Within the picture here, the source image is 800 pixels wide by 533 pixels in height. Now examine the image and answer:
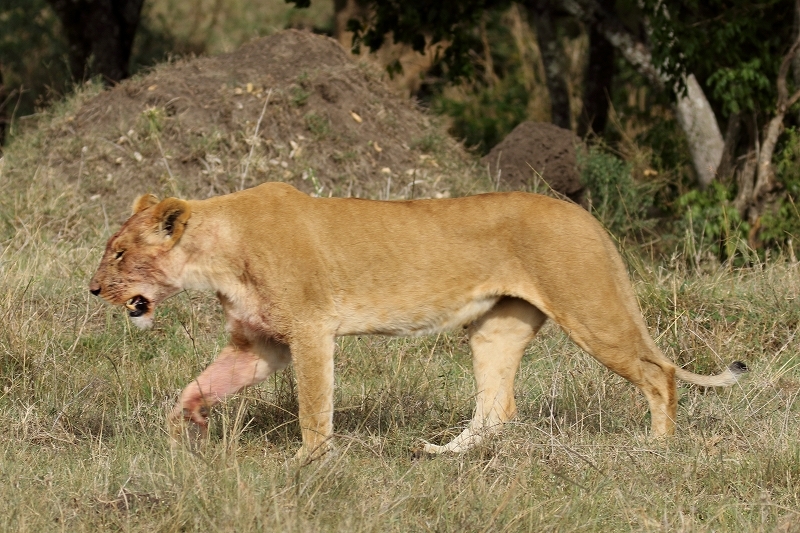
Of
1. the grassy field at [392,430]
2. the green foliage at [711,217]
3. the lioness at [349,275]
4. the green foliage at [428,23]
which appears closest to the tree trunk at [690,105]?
the green foliage at [711,217]

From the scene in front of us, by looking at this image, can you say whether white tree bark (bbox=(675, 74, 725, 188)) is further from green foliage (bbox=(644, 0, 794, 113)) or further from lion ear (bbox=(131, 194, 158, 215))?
lion ear (bbox=(131, 194, 158, 215))

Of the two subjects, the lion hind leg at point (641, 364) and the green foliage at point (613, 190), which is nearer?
the lion hind leg at point (641, 364)

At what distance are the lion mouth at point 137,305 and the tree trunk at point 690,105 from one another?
6350 millimetres

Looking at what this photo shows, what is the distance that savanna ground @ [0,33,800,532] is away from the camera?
4.38 metres

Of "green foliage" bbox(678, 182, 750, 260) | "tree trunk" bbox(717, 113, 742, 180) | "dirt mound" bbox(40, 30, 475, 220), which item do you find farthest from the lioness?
"tree trunk" bbox(717, 113, 742, 180)

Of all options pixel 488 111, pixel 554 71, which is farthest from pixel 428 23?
pixel 488 111

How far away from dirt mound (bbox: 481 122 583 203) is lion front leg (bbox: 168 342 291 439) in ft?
15.9

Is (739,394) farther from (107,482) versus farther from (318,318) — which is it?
(107,482)

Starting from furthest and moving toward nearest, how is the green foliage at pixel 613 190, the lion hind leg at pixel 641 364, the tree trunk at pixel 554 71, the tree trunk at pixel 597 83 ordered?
1. the tree trunk at pixel 597 83
2. the tree trunk at pixel 554 71
3. the green foliage at pixel 613 190
4. the lion hind leg at pixel 641 364

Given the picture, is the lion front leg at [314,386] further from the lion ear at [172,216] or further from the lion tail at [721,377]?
the lion tail at [721,377]

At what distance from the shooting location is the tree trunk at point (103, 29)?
12.8 m

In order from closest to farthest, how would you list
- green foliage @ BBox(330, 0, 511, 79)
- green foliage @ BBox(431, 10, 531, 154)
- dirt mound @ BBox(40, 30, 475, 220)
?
dirt mound @ BBox(40, 30, 475, 220), green foliage @ BBox(330, 0, 511, 79), green foliage @ BBox(431, 10, 531, 154)

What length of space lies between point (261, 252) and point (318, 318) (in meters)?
0.37

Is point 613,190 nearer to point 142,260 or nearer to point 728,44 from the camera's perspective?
point 728,44
